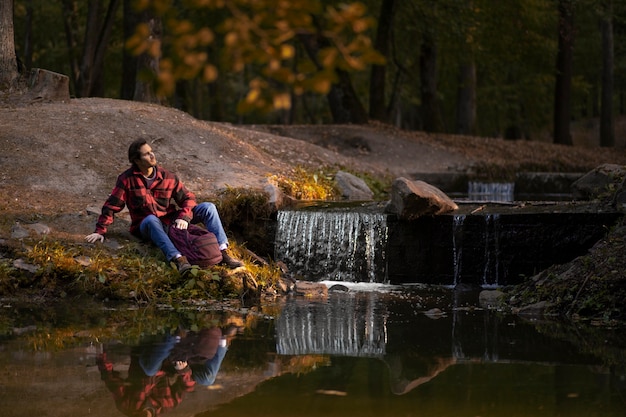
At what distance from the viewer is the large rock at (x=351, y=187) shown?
691 inches

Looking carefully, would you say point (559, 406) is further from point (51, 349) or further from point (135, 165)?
point (135, 165)

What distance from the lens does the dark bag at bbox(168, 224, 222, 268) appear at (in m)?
10.4

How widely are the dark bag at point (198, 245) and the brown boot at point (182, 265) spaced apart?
0.12 metres

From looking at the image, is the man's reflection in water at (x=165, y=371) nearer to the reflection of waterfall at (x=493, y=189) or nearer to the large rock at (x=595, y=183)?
the large rock at (x=595, y=183)

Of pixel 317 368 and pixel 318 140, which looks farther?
pixel 318 140

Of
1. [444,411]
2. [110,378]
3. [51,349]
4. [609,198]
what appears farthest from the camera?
[609,198]

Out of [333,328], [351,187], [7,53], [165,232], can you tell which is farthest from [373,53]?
[7,53]

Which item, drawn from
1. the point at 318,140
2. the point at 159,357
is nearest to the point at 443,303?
the point at 159,357

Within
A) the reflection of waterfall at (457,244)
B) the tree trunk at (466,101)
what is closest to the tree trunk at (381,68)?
the tree trunk at (466,101)

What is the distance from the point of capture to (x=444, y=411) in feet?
18.5

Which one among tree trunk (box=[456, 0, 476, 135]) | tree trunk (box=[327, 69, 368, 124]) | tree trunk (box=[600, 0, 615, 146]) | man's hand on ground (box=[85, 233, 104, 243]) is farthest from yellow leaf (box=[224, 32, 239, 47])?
tree trunk (box=[600, 0, 615, 146])

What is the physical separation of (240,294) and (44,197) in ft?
13.4

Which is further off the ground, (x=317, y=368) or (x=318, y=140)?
(x=318, y=140)

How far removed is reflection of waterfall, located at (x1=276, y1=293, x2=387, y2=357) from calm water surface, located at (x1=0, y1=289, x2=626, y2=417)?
2 cm
